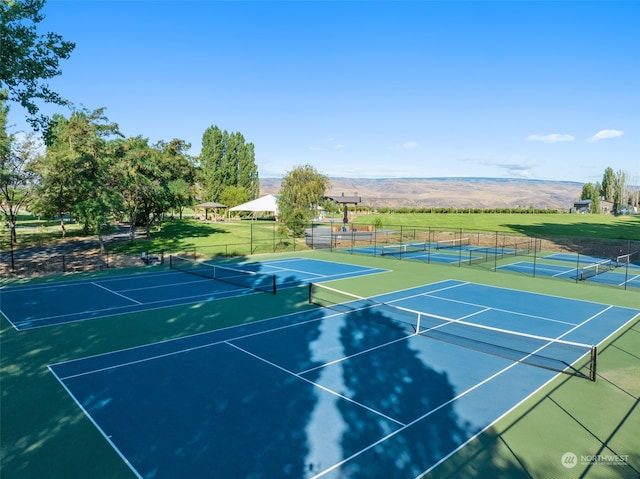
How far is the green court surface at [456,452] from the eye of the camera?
745cm

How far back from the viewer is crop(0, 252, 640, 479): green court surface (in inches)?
293

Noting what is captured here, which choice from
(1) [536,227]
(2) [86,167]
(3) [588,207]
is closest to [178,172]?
(2) [86,167]

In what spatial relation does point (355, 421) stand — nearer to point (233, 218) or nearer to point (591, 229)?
point (591, 229)

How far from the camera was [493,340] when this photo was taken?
1468 cm

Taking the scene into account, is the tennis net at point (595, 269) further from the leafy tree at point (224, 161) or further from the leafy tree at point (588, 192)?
the leafy tree at point (588, 192)

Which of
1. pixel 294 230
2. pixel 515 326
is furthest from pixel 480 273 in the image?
pixel 294 230

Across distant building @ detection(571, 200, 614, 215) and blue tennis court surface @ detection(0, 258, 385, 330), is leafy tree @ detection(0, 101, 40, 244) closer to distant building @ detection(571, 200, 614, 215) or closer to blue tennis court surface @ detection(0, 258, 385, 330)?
blue tennis court surface @ detection(0, 258, 385, 330)

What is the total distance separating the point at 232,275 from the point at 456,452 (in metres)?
21.0

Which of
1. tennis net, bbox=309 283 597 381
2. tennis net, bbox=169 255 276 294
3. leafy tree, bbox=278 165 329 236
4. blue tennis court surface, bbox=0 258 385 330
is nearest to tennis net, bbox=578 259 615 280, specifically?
blue tennis court surface, bbox=0 258 385 330

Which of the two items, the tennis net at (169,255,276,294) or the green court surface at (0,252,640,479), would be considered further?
the tennis net at (169,255,276,294)

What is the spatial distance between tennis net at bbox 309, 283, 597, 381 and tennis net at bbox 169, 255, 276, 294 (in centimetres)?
499

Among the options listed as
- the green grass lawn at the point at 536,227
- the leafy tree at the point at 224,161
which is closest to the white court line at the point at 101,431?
the green grass lawn at the point at 536,227

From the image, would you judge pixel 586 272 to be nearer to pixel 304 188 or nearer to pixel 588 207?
pixel 304 188

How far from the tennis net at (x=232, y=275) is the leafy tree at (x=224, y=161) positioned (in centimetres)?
5289
